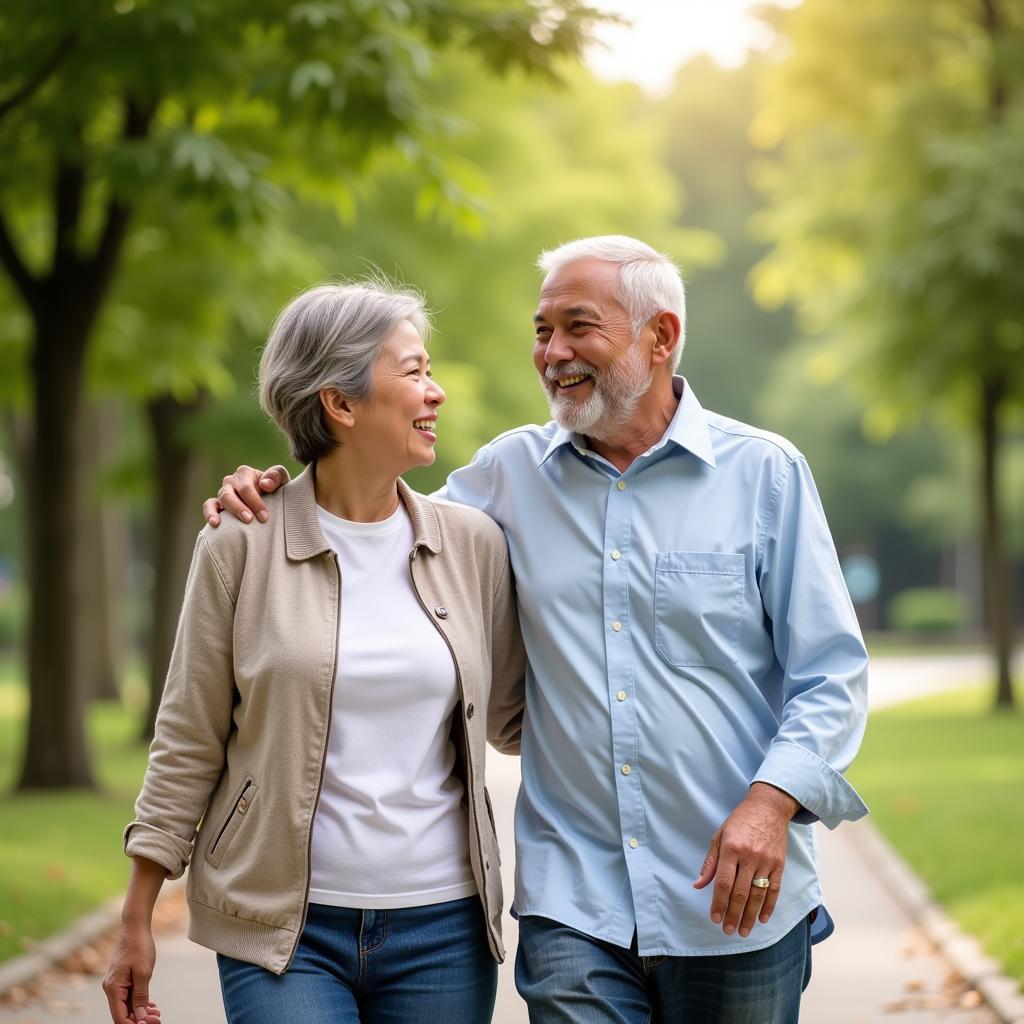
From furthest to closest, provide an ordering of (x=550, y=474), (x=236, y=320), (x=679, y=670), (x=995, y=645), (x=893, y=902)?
(x=995, y=645)
(x=236, y=320)
(x=893, y=902)
(x=550, y=474)
(x=679, y=670)

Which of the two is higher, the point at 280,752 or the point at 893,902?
the point at 280,752

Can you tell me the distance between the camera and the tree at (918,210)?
1773cm

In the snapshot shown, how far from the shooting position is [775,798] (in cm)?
338

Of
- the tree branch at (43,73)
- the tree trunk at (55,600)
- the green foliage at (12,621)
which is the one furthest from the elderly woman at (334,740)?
the green foliage at (12,621)

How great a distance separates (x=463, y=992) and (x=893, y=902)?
6.17 meters

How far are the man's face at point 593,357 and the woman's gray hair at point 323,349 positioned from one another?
345 mm

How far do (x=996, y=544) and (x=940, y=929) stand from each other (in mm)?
12751

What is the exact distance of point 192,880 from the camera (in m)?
3.47

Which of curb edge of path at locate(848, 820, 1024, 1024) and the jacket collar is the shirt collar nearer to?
the jacket collar

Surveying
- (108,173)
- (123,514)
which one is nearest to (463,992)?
(108,173)

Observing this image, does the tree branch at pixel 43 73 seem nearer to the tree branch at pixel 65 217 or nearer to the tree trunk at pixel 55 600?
the tree branch at pixel 65 217

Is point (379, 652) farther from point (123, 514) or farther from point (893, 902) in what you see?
point (123, 514)

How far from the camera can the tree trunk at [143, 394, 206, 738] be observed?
1752 cm

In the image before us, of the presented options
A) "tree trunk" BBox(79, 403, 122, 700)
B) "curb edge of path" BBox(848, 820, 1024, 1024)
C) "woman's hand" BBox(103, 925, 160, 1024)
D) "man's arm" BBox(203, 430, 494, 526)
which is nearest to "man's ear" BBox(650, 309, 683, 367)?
"man's arm" BBox(203, 430, 494, 526)
